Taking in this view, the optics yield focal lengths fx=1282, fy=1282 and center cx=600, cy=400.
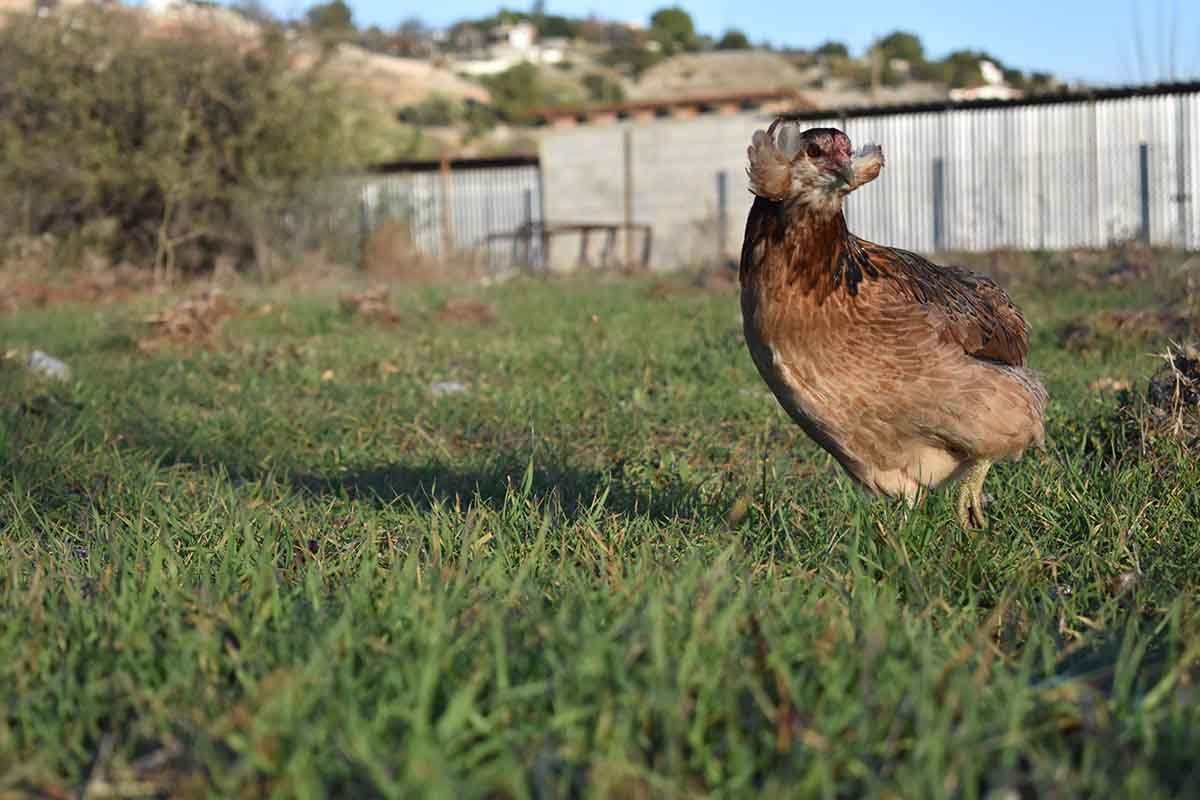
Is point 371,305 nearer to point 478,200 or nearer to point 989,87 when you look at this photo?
point 478,200

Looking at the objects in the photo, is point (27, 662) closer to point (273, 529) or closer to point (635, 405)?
point (273, 529)

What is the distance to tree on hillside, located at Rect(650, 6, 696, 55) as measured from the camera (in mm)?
85438

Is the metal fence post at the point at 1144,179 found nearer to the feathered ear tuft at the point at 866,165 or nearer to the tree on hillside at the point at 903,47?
the feathered ear tuft at the point at 866,165

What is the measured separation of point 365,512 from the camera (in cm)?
424

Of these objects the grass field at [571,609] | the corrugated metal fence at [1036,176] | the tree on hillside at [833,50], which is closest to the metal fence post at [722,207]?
the corrugated metal fence at [1036,176]

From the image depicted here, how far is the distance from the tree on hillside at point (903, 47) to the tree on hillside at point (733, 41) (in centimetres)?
948

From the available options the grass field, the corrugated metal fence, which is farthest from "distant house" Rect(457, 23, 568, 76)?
the grass field

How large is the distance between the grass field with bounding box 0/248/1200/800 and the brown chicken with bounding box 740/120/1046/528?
8.0 inches

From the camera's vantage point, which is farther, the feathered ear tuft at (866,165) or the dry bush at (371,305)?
the dry bush at (371,305)

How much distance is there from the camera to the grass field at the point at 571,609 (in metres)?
1.85

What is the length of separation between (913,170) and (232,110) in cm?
1137

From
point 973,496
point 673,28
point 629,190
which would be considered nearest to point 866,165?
point 973,496

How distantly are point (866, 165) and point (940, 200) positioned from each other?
19.5m

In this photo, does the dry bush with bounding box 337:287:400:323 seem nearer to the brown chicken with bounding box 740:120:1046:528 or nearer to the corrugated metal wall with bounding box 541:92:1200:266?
the brown chicken with bounding box 740:120:1046:528
